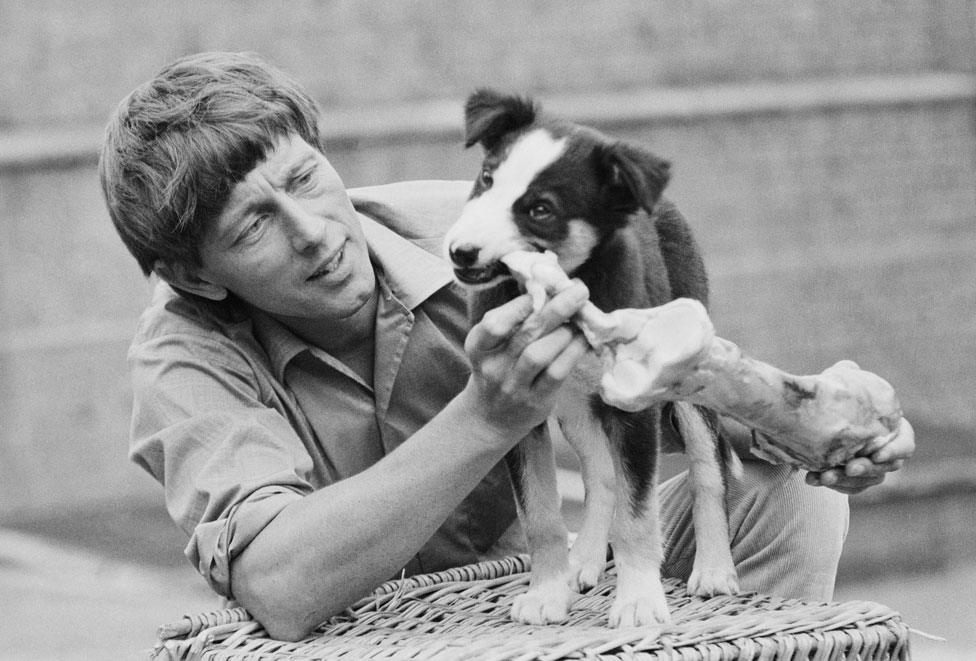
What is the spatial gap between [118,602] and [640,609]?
510 centimetres

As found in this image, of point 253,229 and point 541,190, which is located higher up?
point 541,190

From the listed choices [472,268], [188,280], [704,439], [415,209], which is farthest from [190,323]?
[704,439]

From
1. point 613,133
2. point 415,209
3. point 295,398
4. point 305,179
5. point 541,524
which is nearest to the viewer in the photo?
point 541,524

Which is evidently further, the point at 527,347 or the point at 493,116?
the point at 493,116

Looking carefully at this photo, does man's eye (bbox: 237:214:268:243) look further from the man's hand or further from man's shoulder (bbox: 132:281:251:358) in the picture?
the man's hand

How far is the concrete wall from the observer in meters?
9.22

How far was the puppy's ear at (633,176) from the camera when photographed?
7.95ft

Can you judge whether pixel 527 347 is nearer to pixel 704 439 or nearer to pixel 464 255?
pixel 464 255

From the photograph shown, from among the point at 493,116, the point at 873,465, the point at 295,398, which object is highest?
the point at 493,116

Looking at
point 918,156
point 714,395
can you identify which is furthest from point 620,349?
point 918,156

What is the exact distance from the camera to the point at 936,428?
370 inches

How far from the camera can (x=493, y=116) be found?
2604 millimetres

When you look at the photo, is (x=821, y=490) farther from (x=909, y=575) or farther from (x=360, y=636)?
(x=909, y=575)

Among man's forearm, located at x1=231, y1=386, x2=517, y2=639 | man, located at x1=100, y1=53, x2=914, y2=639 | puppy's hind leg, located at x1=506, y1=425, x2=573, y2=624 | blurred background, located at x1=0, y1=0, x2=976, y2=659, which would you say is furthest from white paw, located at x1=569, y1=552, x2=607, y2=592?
blurred background, located at x1=0, y1=0, x2=976, y2=659
